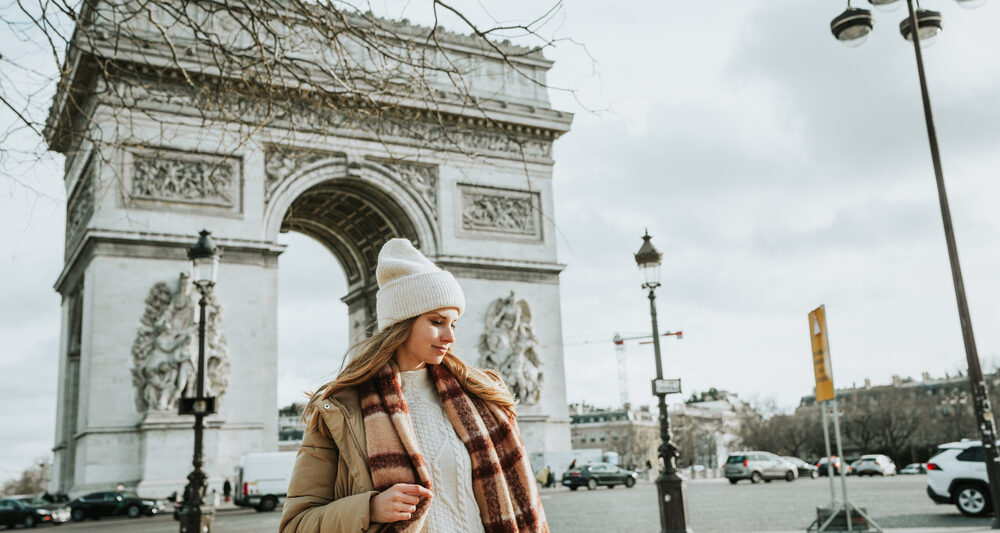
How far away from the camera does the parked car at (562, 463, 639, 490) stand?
26.7m

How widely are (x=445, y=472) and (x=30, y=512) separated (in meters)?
24.5

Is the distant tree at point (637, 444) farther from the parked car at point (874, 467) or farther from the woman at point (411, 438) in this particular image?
the woman at point (411, 438)

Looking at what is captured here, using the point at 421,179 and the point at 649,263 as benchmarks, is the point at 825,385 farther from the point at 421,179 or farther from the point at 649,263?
the point at 421,179

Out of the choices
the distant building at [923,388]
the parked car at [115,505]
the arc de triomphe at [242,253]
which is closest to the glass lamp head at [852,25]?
the arc de triomphe at [242,253]

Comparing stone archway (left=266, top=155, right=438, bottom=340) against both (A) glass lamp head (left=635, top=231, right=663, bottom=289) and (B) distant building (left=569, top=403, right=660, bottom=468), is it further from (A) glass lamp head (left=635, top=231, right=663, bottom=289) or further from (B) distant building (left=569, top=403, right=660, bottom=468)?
(B) distant building (left=569, top=403, right=660, bottom=468)

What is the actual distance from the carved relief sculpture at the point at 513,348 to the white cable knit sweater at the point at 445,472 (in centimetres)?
2236

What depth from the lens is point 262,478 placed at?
68.3ft

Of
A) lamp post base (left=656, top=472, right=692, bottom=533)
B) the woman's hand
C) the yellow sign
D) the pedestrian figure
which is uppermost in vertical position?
the yellow sign

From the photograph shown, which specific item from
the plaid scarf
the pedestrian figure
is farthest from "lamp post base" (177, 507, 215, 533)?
the pedestrian figure

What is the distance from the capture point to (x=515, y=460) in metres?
2.48

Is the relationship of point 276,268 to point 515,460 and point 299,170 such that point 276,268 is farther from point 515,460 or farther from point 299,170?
point 515,460

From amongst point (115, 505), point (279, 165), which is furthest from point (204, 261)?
point (279, 165)

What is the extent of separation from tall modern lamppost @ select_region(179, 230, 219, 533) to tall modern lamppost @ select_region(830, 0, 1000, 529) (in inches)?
318

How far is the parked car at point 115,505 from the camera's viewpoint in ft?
67.6
